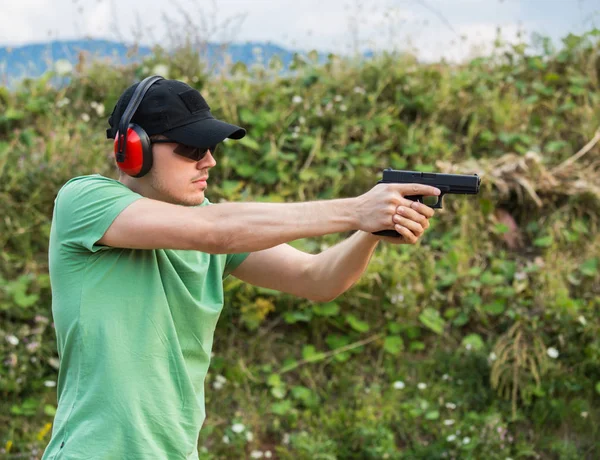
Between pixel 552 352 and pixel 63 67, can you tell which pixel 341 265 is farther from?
pixel 63 67

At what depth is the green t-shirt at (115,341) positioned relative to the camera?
7.77 ft

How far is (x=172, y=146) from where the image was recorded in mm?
2561

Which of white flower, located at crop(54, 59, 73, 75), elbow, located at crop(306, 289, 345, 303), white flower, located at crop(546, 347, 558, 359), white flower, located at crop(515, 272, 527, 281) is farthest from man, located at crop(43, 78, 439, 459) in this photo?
white flower, located at crop(54, 59, 73, 75)

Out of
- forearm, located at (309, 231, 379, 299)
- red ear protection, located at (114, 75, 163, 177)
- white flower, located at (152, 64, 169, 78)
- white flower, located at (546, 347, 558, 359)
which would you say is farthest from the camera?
white flower, located at (152, 64, 169, 78)

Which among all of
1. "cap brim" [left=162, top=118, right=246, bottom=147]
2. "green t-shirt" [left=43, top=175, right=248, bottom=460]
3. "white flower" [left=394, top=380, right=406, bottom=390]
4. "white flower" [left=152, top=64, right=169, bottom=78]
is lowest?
"white flower" [left=394, top=380, right=406, bottom=390]

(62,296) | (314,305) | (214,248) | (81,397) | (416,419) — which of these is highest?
(214,248)

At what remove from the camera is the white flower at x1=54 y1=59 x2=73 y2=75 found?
7.00m

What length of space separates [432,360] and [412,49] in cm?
310

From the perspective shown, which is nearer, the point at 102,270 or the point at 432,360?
the point at 102,270

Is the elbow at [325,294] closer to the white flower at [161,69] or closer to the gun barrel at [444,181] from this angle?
the gun barrel at [444,181]

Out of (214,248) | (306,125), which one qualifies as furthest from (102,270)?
(306,125)

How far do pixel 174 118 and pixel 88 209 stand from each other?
39 centimetres

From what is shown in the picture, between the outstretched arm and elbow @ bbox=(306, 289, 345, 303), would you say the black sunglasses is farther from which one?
elbow @ bbox=(306, 289, 345, 303)

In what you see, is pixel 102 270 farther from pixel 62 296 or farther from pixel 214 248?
pixel 214 248
